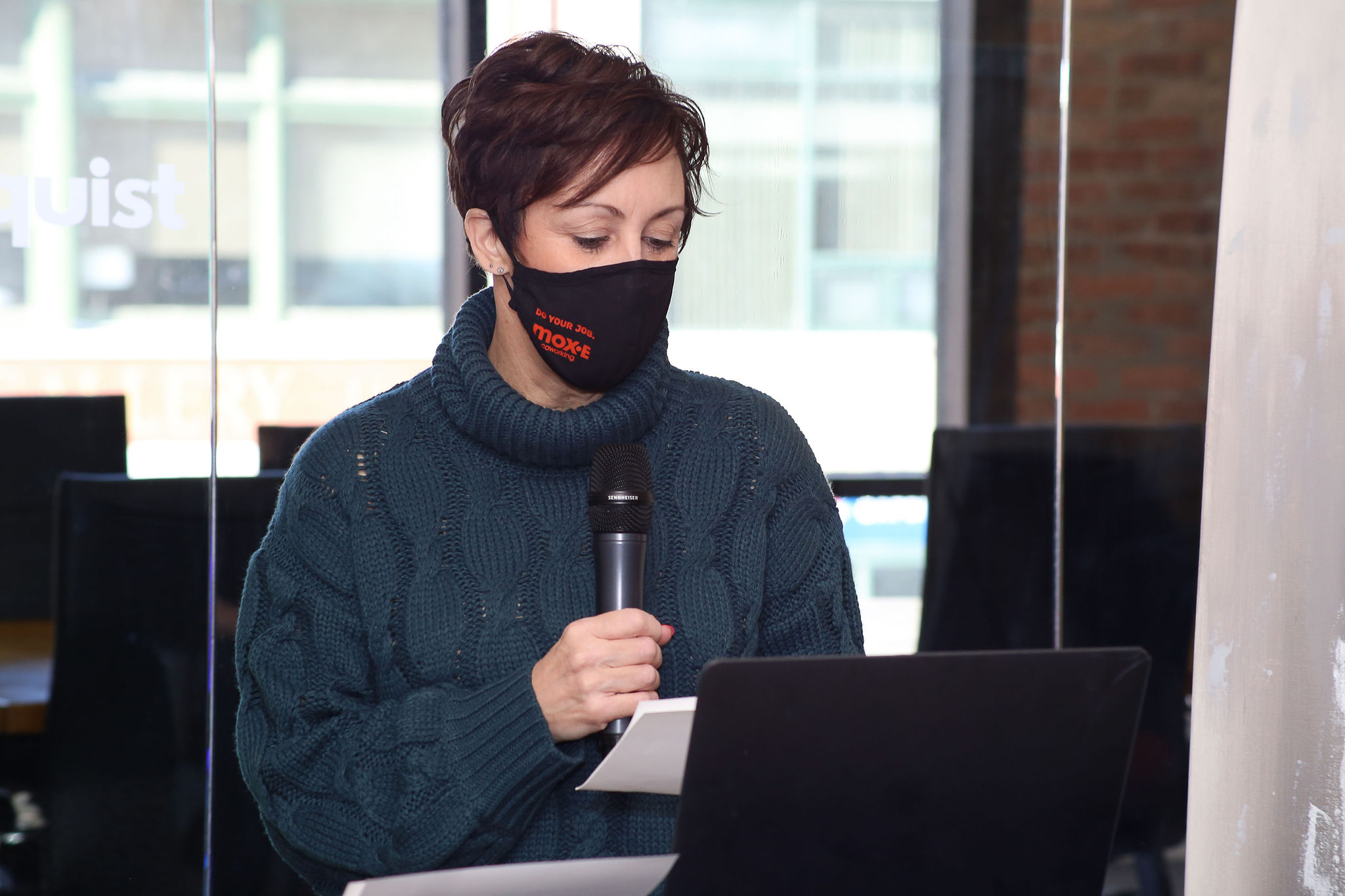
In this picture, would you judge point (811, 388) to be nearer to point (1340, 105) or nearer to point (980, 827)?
point (1340, 105)

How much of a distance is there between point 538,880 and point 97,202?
1.86 metres

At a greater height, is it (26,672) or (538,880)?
(538,880)

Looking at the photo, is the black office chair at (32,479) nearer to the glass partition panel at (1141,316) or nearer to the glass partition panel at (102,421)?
the glass partition panel at (102,421)

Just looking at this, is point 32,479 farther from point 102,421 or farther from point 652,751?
point 652,751

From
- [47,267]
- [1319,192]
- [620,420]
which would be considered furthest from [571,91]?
[47,267]

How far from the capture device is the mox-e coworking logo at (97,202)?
2078 mm

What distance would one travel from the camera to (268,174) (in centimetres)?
220

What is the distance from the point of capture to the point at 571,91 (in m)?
1.14

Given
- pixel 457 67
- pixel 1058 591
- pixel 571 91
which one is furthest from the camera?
pixel 1058 591

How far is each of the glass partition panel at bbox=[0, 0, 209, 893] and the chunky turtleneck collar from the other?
3.75 ft

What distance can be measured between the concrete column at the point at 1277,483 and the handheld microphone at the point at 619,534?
548mm

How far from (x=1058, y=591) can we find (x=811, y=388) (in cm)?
69

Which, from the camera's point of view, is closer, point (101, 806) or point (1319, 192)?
point (1319, 192)

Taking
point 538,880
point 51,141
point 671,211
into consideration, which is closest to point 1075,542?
point 671,211
